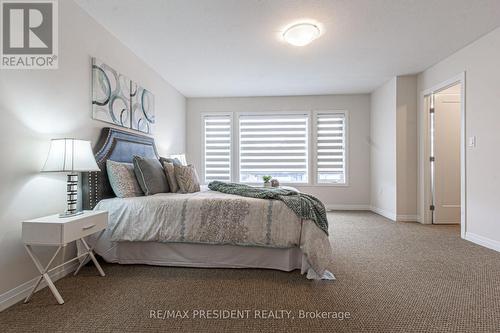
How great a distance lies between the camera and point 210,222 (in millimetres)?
2385

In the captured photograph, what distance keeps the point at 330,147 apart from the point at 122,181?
14.2 feet

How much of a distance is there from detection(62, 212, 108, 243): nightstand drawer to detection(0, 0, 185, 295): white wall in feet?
1.50

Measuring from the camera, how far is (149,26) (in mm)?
2836

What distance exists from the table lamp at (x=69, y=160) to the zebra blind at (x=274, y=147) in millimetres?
3859

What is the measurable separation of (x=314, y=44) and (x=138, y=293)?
3349 mm

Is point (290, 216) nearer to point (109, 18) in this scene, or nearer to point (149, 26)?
point (149, 26)

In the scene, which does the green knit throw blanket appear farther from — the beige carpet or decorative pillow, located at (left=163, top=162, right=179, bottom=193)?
decorative pillow, located at (left=163, top=162, right=179, bottom=193)

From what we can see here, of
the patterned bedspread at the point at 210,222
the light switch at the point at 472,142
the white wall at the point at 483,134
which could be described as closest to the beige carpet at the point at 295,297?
the patterned bedspread at the point at 210,222

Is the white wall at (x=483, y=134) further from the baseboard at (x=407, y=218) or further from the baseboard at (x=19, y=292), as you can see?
the baseboard at (x=19, y=292)

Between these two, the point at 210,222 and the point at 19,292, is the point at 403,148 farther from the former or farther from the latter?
the point at 19,292

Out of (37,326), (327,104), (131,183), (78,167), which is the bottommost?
(37,326)

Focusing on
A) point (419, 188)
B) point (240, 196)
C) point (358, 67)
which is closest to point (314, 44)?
point (358, 67)

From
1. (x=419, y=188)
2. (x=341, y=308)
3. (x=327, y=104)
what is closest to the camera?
(x=341, y=308)

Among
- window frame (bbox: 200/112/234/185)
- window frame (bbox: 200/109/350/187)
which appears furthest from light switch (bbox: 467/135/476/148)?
window frame (bbox: 200/112/234/185)
